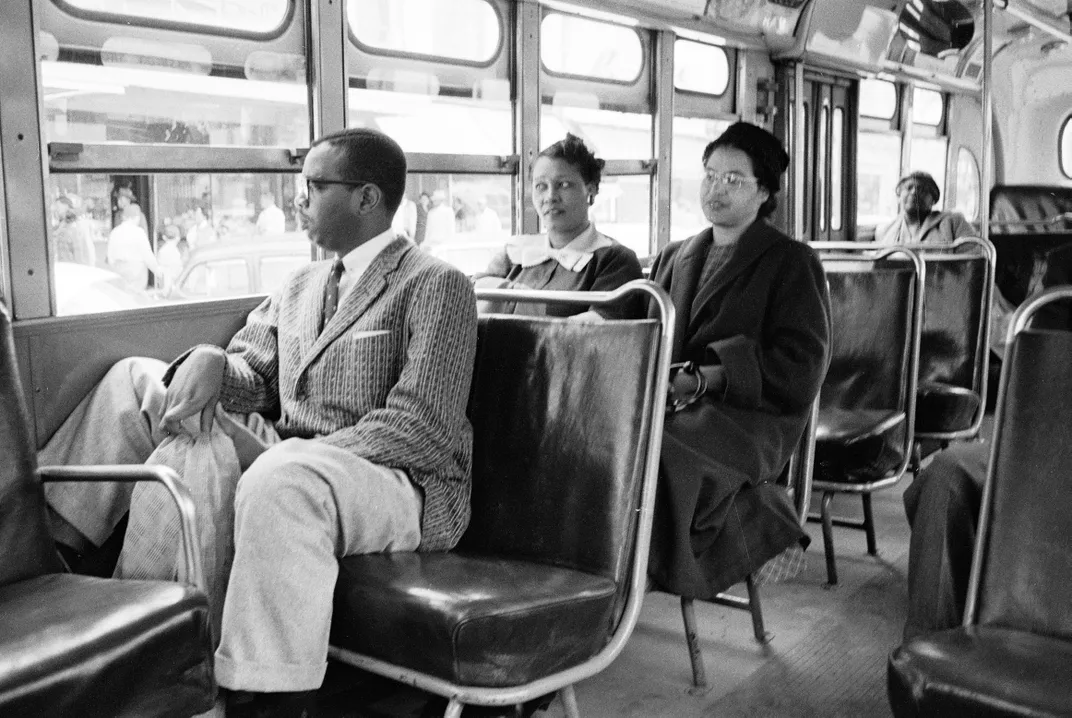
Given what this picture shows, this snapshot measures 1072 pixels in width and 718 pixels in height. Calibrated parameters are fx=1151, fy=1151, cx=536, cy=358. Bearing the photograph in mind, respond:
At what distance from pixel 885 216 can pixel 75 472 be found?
7.75m

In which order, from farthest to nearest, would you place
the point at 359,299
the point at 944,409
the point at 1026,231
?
the point at 1026,231 < the point at 944,409 < the point at 359,299

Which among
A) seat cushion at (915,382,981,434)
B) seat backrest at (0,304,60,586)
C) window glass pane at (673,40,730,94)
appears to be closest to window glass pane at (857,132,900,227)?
window glass pane at (673,40,730,94)

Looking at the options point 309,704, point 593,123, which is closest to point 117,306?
point 309,704

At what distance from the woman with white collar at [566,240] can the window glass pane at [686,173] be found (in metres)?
1.95

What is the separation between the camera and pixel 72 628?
192 cm

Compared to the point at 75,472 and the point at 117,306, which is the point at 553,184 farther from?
the point at 75,472

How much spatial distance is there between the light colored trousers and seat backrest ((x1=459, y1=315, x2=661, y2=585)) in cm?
23

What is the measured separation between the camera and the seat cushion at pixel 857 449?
3984 mm

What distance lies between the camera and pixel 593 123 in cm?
527

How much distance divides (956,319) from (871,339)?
33.8 inches

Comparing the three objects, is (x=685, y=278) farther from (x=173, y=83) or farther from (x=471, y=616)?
(x=471, y=616)

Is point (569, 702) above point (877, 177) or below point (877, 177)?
below

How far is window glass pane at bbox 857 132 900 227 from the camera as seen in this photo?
27.4ft

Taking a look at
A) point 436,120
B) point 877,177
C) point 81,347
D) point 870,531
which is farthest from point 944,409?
point 877,177
